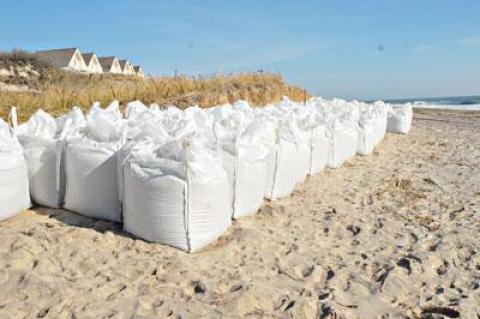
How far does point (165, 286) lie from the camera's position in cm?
255

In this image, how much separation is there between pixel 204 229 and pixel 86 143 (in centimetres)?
112

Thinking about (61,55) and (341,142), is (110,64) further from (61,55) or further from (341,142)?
(341,142)

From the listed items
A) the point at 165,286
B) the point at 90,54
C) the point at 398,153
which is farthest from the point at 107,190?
the point at 90,54

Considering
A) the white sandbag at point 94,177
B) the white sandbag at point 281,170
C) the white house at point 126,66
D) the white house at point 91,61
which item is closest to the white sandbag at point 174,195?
the white sandbag at point 94,177

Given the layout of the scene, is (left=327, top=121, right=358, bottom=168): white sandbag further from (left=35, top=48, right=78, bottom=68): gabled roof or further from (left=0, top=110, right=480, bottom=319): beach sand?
(left=35, top=48, right=78, bottom=68): gabled roof

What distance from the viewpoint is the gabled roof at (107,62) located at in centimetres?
3622

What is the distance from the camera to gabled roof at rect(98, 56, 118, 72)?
36225 mm

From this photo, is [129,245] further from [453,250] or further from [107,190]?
[453,250]

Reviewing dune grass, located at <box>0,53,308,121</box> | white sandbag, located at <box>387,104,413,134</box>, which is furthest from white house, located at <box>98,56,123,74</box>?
white sandbag, located at <box>387,104,413,134</box>

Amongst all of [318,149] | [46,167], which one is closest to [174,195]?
[46,167]

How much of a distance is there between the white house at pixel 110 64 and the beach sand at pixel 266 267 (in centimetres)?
3422

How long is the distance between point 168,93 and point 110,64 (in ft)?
95.2

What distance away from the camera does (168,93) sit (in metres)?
9.34

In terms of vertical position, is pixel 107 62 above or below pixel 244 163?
above
